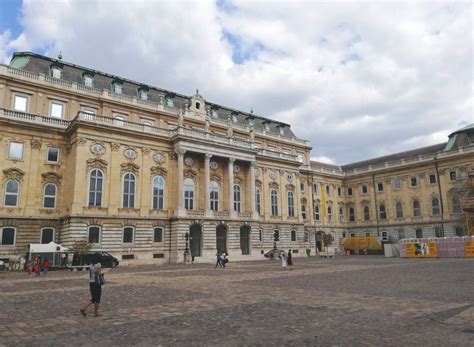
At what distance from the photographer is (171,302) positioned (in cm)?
1277

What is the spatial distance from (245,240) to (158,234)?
1272 centimetres

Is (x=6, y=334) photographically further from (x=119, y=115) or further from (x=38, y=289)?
(x=119, y=115)

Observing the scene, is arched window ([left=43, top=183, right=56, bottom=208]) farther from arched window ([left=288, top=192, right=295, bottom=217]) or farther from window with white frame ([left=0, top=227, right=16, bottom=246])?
arched window ([left=288, top=192, right=295, bottom=217])

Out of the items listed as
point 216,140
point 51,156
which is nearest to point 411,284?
point 216,140

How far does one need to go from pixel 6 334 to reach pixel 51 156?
34.0 meters

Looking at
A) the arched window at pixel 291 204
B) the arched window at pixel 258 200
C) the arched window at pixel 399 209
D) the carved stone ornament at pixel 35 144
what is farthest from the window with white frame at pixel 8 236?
the arched window at pixel 399 209

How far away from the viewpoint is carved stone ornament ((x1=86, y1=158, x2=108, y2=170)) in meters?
38.0

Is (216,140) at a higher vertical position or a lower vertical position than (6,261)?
higher

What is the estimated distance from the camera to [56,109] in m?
40.9

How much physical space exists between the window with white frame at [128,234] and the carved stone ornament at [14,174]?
11164 millimetres

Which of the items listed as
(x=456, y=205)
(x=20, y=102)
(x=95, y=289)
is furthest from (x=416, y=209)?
(x=95, y=289)

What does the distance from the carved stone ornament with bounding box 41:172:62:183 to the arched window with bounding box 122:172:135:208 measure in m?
6.60

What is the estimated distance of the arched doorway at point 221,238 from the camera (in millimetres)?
45906

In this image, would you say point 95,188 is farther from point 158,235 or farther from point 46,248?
point 158,235
